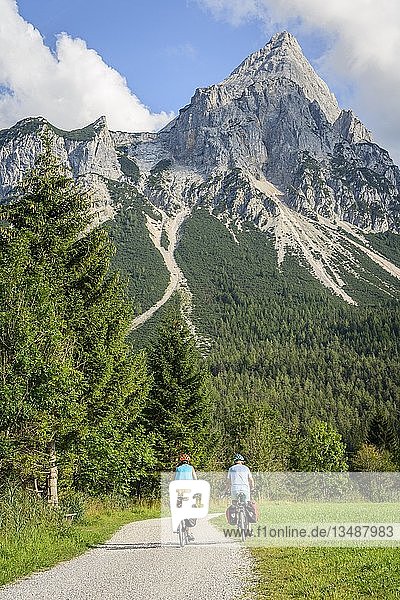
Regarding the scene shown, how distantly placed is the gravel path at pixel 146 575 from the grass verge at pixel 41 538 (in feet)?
1.28

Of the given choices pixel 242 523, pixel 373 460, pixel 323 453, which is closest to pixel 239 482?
pixel 242 523

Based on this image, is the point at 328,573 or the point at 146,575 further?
the point at 146,575

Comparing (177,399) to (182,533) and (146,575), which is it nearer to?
(182,533)

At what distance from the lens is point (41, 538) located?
45.3ft

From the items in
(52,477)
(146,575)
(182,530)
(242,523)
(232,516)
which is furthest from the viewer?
(52,477)

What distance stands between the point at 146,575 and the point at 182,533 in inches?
140

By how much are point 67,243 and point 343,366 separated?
594 feet

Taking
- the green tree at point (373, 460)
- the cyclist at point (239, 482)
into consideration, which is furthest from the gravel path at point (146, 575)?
the green tree at point (373, 460)

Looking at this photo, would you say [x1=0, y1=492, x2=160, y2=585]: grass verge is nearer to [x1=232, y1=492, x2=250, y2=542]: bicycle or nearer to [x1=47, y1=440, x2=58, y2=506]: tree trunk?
[x1=47, y1=440, x2=58, y2=506]: tree trunk

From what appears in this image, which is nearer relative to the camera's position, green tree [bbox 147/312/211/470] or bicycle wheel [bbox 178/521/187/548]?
bicycle wheel [bbox 178/521/187/548]

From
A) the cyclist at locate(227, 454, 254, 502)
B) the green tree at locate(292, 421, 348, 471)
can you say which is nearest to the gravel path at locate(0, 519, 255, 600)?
the cyclist at locate(227, 454, 254, 502)

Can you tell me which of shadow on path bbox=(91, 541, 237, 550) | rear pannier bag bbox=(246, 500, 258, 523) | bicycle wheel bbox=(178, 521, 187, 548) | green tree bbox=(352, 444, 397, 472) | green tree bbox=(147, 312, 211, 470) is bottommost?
green tree bbox=(352, 444, 397, 472)

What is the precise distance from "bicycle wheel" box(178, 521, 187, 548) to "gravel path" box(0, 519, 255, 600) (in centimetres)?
18

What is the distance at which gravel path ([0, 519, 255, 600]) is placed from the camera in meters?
8.91
